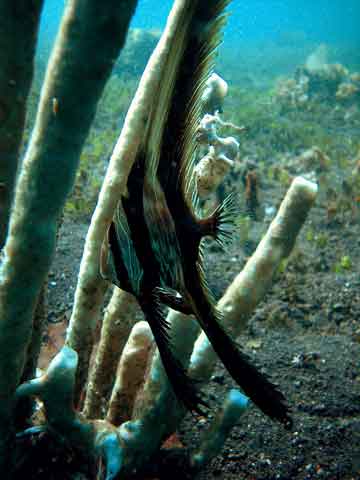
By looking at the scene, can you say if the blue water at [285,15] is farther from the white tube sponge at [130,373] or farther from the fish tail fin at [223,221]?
the fish tail fin at [223,221]

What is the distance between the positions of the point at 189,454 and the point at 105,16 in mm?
2319

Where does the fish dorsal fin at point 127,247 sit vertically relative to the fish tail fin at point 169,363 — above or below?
above

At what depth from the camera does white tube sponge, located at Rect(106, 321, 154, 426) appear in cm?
223

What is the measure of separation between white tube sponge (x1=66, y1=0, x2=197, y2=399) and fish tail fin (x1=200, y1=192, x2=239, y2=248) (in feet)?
1.77

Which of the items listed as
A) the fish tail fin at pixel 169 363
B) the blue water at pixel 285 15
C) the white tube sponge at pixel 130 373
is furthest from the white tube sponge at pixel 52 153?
the blue water at pixel 285 15

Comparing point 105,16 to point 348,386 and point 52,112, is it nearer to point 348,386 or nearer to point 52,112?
point 52,112

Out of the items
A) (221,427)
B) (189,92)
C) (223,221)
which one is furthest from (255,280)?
(189,92)

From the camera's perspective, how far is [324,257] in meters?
6.72

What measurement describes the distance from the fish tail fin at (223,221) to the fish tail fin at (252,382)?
35cm

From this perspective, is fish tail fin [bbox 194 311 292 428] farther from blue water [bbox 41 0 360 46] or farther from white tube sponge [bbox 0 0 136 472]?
blue water [bbox 41 0 360 46]

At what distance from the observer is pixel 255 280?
2455 mm

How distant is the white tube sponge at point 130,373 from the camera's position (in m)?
2.23

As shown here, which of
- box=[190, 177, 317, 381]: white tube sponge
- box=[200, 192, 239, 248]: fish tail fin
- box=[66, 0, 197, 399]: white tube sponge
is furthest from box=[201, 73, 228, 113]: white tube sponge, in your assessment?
box=[200, 192, 239, 248]: fish tail fin

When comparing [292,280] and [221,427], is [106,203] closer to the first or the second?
[221,427]
